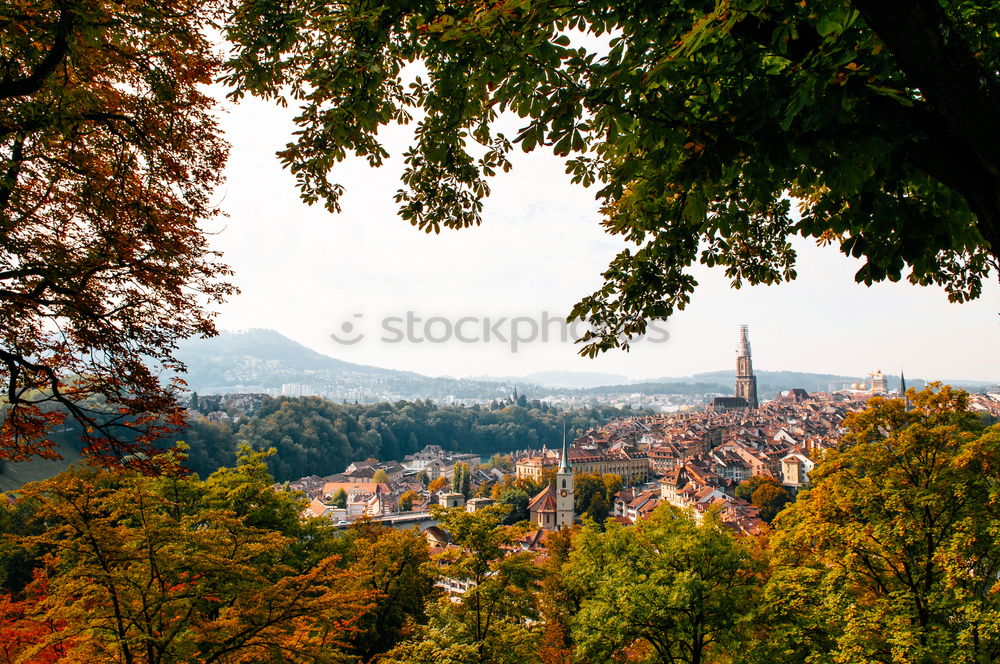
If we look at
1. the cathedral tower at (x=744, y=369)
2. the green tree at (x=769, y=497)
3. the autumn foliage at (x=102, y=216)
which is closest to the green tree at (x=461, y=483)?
the green tree at (x=769, y=497)

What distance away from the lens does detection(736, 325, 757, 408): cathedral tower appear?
13825cm

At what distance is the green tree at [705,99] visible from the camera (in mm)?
1956

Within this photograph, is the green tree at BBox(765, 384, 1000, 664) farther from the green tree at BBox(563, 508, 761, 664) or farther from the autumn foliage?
the autumn foliage

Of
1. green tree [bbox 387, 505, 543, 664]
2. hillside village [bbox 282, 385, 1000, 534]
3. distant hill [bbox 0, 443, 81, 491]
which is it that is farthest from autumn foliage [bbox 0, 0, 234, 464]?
distant hill [bbox 0, 443, 81, 491]

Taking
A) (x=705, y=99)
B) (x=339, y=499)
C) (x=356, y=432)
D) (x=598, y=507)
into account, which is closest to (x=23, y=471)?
(x=339, y=499)

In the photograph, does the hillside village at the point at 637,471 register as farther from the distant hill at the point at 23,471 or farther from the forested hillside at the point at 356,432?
the distant hill at the point at 23,471

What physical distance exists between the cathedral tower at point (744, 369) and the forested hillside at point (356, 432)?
3754 centimetres

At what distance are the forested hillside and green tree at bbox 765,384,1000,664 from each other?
4142cm

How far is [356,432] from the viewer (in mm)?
98688

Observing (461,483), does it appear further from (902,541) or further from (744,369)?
(744,369)

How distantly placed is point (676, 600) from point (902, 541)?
342 centimetres

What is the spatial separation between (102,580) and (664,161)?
601cm

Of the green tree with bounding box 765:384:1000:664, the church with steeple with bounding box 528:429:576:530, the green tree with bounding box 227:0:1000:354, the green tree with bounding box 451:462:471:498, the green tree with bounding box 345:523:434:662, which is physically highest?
the green tree with bounding box 227:0:1000:354

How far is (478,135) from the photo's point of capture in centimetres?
356
